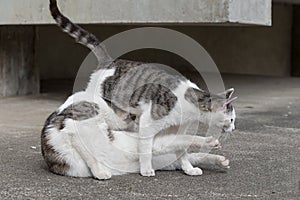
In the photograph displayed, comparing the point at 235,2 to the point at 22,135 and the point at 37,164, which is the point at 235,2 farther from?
the point at 37,164

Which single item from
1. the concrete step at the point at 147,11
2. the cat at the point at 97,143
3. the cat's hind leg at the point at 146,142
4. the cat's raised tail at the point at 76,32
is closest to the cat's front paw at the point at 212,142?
the cat at the point at 97,143

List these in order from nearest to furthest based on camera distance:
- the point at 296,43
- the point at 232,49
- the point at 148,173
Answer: the point at 148,173, the point at 232,49, the point at 296,43

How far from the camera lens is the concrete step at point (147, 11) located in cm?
595

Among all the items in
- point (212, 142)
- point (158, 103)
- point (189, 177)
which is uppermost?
point (158, 103)

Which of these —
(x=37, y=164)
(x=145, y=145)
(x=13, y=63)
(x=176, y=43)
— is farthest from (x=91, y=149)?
(x=176, y=43)

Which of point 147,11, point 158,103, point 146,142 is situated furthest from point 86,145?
point 147,11

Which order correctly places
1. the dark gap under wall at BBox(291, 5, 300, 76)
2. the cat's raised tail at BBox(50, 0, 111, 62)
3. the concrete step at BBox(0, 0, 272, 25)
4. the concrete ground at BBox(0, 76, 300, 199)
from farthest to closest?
1. the dark gap under wall at BBox(291, 5, 300, 76)
2. the concrete step at BBox(0, 0, 272, 25)
3. the cat's raised tail at BBox(50, 0, 111, 62)
4. the concrete ground at BBox(0, 76, 300, 199)

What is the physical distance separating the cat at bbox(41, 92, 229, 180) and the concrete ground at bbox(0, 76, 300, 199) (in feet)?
0.29

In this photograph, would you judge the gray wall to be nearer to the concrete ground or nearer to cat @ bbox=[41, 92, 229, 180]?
the concrete ground

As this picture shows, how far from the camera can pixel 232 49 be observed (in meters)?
13.9

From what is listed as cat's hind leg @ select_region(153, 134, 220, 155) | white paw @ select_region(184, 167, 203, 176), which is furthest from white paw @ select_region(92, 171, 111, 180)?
white paw @ select_region(184, 167, 203, 176)

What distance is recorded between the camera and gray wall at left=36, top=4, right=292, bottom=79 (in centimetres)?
1180

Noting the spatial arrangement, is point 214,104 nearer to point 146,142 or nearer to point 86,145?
point 146,142

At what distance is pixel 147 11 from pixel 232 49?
7.81m
